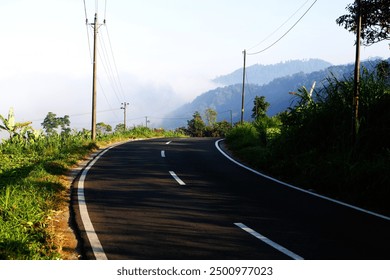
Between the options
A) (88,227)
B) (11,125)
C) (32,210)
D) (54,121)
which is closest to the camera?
(88,227)

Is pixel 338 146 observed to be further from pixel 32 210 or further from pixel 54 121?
pixel 54 121

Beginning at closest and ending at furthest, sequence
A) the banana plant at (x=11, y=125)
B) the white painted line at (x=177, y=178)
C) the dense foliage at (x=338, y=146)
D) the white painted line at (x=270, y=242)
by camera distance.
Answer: the white painted line at (x=270, y=242), the dense foliage at (x=338, y=146), the white painted line at (x=177, y=178), the banana plant at (x=11, y=125)

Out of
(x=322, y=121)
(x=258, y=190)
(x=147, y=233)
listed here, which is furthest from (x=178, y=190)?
(x=322, y=121)

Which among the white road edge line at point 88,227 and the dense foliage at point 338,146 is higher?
the dense foliage at point 338,146

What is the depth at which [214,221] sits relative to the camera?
21.7 ft

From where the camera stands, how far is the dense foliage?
29.4ft

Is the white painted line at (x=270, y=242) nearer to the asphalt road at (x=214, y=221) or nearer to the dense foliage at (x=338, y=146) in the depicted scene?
the asphalt road at (x=214, y=221)

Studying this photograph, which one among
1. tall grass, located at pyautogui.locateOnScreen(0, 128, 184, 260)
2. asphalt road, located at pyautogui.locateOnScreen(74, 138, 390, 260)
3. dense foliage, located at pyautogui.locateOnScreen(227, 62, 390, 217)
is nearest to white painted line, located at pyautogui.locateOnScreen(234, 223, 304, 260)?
asphalt road, located at pyautogui.locateOnScreen(74, 138, 390, 260)

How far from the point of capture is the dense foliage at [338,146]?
352 inches

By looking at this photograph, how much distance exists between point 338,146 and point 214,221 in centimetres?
582

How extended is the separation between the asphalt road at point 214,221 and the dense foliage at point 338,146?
976 millimetres

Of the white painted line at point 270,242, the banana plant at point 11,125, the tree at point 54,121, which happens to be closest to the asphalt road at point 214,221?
the white painted line at point 270,242

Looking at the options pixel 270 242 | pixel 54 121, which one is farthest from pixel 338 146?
pixel 54 121
